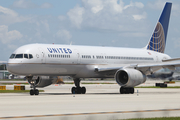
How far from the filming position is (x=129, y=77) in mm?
32719

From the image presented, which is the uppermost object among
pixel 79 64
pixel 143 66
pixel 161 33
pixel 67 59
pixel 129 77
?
pixel 161 33

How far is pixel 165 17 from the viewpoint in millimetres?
46250

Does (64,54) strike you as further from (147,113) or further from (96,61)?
(147,113)

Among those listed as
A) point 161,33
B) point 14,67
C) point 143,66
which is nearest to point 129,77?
point 143,66

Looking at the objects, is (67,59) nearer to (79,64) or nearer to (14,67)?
(79,64)

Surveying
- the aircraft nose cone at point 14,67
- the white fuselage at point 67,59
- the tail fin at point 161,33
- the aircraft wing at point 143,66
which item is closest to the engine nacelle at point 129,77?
the aircraft wing at point 143,66

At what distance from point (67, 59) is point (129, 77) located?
5.90 m

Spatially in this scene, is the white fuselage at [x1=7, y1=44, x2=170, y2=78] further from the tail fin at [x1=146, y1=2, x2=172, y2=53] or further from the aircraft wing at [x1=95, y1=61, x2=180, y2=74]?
the tail fin at [x1=146, y1=2, x2=172, y2=53]

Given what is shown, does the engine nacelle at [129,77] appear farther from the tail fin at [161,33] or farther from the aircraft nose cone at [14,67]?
the tail fin at [161,33]

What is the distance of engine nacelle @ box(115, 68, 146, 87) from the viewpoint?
1296 inches

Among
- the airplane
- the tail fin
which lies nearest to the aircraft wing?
the airplane

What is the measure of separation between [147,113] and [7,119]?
20.9 feet

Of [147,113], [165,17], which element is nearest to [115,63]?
[165,17]

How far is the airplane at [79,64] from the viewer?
1228 inches
